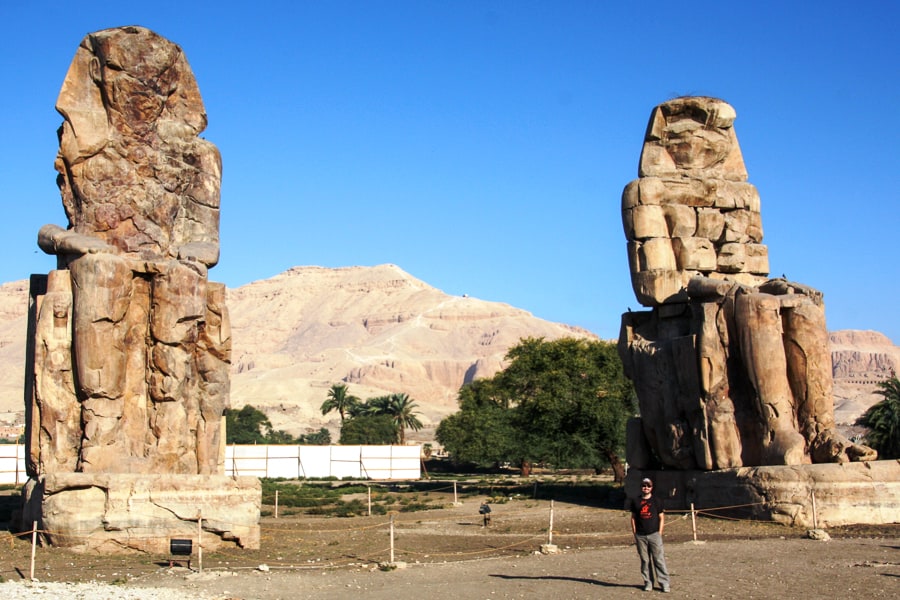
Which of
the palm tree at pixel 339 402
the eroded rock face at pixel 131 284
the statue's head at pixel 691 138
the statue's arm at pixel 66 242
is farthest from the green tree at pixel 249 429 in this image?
the statue's arm at pixel 66 242

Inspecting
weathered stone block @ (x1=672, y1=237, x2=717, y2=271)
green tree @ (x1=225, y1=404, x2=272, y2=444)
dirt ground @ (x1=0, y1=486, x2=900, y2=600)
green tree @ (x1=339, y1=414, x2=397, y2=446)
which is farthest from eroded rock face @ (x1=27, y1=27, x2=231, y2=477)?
green tree @ (x1=225, y1=404, x2=272, y2=444)

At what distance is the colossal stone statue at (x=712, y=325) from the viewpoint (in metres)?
14.9

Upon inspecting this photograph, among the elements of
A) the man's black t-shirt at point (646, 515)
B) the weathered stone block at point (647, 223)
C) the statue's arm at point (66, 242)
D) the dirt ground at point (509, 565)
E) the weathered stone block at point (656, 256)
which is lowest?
the dirt ground at point (509, 565)

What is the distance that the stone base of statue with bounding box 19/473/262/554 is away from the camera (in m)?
11.6

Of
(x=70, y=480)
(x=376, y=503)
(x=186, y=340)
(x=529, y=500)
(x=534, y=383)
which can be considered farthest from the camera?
(x=534, y=383)

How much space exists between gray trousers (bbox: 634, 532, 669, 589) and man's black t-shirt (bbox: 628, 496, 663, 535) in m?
0.05

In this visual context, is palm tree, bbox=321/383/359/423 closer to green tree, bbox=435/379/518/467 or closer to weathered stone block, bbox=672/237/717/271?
green tree, bbox=435/379/518/467

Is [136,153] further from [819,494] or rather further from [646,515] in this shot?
[819,494]

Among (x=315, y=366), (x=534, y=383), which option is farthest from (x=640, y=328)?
(x=315, y=366)

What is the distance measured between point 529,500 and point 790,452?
7074 millimetres

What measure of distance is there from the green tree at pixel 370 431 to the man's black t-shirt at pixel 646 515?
159 ft

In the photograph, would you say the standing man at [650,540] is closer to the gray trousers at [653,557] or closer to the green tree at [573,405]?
the gray trousers at [653,557]

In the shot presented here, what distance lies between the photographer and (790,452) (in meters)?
14.4

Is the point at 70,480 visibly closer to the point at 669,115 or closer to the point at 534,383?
the point at 669,115
